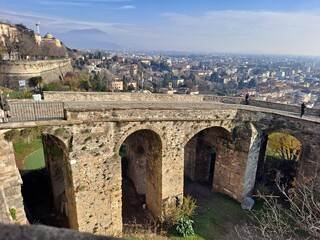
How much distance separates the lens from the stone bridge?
460 inches

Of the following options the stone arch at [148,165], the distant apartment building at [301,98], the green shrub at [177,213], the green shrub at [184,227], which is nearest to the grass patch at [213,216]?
the green shrub at [184,227]

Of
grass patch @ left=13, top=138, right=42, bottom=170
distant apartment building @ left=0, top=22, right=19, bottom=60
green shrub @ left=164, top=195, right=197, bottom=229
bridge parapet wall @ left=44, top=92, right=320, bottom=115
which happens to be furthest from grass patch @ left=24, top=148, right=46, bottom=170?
distant apartment building @ left=0, top=22, right=19, bottom=60

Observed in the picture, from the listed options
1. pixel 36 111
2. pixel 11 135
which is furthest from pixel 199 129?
pixel 11 135

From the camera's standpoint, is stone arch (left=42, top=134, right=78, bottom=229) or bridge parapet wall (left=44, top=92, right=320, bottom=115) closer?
stone arch (left=42, top=134, right=78, bottom=229)

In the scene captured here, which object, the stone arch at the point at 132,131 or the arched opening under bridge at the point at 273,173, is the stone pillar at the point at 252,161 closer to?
the arched opening under bridge at the point at 273,173

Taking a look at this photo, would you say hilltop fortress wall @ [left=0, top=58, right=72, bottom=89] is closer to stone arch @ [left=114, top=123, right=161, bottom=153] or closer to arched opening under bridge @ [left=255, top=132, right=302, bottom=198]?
stone arch @ [left=114, top=123, right=161, bottom=153]

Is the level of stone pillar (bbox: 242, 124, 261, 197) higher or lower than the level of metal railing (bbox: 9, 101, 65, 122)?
lower

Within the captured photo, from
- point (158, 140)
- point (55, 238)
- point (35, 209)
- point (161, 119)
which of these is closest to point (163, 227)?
point (158, 140)

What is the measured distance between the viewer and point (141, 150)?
17609 mm

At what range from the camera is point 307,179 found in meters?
15.3

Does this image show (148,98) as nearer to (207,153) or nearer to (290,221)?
(207,153)

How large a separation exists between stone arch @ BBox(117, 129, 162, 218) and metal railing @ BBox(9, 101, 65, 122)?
3.73 meters

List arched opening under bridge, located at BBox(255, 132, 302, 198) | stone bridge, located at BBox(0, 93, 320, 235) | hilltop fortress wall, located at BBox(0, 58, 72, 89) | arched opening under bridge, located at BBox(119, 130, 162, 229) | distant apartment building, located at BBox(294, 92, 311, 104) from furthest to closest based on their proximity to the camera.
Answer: distant apartment building, located at BBox(294, 92, 311, 104), hilltop fortress wall, located at BBox(0, 58, 72, 89), arched opening under bridge, located at BBox(255, 132, 302, 198), arched opening under bridge, located at BBox(119, 130, 162, 229), stone bridge, located at BBox(0, 93, 320, 235)

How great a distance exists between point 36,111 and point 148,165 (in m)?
7.26
